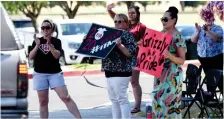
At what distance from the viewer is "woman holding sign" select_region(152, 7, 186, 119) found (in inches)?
300

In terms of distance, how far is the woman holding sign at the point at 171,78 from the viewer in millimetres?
7625

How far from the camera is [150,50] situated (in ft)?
26.0

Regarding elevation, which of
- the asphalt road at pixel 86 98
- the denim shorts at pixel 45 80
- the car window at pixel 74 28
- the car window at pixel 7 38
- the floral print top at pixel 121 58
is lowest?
the asphalt road at pixel 86 98

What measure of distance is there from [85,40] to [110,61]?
45cm

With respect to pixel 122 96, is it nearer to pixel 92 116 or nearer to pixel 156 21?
pixel 92 116

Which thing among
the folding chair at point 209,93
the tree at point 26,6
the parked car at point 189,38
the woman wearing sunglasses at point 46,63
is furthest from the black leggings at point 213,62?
the tree at point 26,6

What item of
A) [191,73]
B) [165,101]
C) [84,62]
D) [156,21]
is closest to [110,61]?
[165,101]

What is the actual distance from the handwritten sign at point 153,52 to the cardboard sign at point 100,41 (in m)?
0.40

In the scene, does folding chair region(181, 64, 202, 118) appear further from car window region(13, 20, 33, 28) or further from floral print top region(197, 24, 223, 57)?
car window region(13, 20, 33, 28)

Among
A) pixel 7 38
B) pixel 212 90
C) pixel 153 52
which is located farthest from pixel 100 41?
pixel 212 90

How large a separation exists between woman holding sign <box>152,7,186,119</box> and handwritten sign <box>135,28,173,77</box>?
87mm

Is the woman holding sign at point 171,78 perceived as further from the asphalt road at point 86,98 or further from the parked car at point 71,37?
the parked car at point 71,37

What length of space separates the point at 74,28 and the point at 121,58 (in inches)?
552

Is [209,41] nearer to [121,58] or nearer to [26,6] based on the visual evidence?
[121,58]
